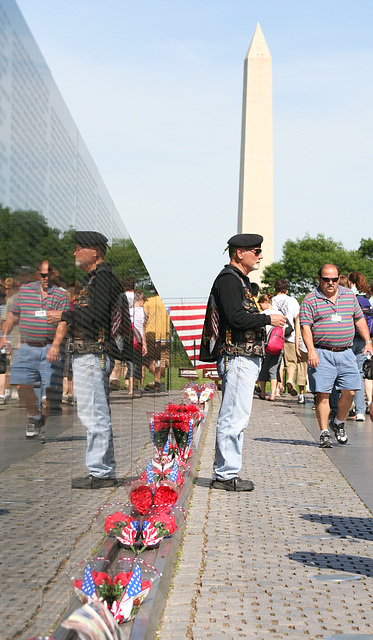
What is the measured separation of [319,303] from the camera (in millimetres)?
9688

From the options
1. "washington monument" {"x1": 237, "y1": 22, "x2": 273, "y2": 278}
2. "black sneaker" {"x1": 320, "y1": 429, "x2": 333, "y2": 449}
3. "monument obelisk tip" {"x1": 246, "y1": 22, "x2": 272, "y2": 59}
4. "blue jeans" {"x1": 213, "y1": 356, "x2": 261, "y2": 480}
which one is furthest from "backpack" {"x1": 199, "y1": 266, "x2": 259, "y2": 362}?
"monument obelisk tip" {"x1": 246, "y1": 22, "x2": 272, "y2": 59}

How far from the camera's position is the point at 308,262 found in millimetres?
73250

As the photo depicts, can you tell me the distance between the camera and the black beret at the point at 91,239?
11.4ft

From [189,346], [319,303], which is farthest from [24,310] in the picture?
[189,346]

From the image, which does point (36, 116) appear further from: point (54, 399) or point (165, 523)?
point (165, 523)

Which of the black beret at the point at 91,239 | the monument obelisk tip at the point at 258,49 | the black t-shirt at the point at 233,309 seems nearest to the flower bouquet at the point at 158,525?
the black beret at the point at 91,239

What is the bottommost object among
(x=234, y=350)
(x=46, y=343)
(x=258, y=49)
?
(x=46, y=343)

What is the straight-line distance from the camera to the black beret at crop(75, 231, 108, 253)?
3465mm

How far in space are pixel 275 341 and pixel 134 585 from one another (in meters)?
11.9

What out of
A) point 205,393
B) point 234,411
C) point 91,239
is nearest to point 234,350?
point 234,411

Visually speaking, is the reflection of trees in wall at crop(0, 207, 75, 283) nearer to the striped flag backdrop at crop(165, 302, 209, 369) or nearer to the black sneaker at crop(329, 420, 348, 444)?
the black sneaker at crop(329, 420, 348, 444)

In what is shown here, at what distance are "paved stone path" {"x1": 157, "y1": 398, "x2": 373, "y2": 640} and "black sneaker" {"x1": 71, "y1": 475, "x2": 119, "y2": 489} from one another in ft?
1.71

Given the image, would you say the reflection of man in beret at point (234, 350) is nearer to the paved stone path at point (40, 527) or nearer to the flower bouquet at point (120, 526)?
the flower bouquet at point (120, 526)

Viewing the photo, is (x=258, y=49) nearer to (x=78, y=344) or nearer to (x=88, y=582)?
(x=78, y=344)
